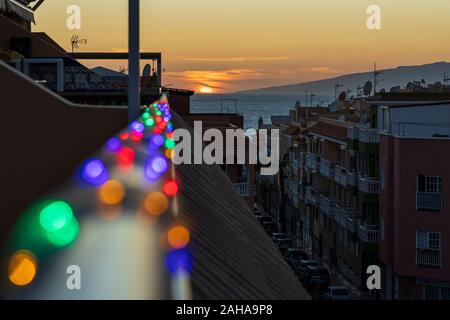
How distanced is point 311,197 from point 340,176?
8.92m

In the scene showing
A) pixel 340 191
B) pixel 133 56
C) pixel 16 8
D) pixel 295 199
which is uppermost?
pixel 16 8

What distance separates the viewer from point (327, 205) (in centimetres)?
4556

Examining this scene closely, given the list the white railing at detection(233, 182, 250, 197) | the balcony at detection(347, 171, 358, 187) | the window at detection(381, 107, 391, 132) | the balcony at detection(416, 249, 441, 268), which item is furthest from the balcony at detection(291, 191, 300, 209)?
the white railing at detection(233, 182, 250, 197)

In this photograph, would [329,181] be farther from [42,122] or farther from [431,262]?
[42,122]

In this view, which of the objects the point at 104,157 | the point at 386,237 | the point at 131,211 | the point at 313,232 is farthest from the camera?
the point at 313,232

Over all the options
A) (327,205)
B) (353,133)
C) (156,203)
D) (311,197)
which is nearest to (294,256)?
(327,205)

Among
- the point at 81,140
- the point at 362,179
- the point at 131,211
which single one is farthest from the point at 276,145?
the point at 131,211

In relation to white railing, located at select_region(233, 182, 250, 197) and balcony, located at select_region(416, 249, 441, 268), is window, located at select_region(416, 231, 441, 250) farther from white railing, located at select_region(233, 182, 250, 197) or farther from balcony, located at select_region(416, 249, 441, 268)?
white railing, located at select_region(233, 182, 250, 197)

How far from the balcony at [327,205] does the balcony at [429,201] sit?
Answer: 47.1 feet

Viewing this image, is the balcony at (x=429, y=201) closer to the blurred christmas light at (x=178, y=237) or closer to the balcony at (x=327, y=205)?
the balcony at (x=327, y=205)

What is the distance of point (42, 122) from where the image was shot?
352 inches

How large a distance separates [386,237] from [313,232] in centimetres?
2006

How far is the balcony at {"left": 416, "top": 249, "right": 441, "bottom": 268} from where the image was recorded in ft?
96.4

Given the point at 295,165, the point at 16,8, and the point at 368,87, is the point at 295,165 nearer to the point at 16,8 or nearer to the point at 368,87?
the point at 368,87
